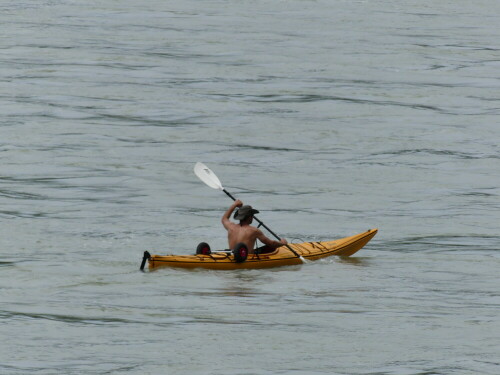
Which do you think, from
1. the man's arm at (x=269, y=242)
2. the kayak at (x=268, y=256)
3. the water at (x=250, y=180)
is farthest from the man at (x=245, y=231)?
the water at (x=250, y=180)

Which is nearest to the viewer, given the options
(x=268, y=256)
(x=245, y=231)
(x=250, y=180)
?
(x=245, y=231)

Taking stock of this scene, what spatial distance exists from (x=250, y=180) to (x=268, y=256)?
215 inches

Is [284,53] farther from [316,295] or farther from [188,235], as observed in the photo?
[316,295]

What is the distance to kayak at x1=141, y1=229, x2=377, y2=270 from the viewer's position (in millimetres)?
15633

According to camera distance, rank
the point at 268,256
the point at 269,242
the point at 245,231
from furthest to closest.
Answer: the point at 268,256, the point at 269,242, the point at 245,231

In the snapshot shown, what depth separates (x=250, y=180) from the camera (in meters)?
21.8

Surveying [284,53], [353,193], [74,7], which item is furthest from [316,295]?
A: [74,7]

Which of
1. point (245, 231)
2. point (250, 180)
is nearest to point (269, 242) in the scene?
point (245, 231)

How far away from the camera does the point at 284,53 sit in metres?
32.7

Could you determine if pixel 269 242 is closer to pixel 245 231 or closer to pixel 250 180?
pixel 245 231

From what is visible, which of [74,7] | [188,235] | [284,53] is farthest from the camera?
[74,7]

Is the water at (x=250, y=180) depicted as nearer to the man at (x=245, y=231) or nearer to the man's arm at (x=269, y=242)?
the man's arm at (x=269, y=242)

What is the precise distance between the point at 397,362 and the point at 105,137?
13069 millimetres

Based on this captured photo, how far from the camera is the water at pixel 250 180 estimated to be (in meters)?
13.1
